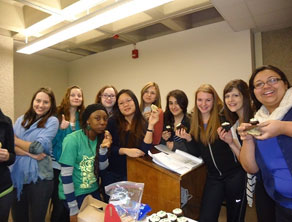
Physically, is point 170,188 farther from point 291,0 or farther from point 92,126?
point 291,0

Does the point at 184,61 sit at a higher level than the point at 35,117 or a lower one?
higher

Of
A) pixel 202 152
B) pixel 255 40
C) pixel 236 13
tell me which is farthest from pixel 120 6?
pixel 255 40

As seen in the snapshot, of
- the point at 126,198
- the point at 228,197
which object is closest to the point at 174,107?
the point at 228,197

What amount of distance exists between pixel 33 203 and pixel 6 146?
595mm

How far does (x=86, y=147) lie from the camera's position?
1.62m

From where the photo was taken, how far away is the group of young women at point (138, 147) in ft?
4.52

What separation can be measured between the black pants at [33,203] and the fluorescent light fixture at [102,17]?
1893mm

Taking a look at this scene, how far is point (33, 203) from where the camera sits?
5.88ft

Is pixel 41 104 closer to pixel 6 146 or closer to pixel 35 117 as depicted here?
pixel 35 117

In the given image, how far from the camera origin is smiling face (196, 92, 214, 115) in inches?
72.4

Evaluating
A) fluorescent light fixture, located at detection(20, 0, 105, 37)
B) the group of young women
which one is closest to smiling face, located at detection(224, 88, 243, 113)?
the group of young women

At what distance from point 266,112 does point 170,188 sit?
80cm

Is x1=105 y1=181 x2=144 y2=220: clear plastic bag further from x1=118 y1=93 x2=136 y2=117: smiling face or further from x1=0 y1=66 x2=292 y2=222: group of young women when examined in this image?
x1=118 y1=93 x2=136 y2=117: smiling face

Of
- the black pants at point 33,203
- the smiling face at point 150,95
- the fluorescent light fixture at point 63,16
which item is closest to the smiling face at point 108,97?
the smiling face at point 150,95
